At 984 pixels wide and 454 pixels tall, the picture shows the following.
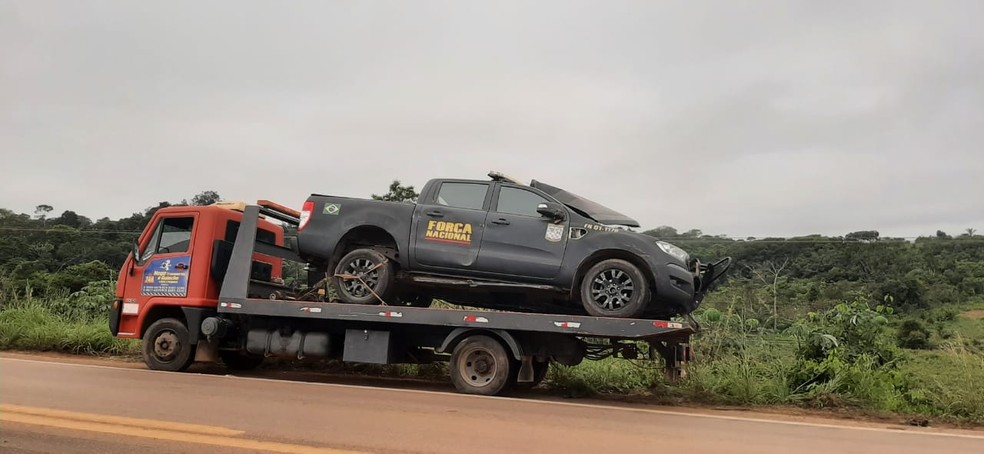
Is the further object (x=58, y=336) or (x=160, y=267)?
(x=58, y=336)

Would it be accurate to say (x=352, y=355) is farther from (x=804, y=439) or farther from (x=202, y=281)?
(x=804, y=439)

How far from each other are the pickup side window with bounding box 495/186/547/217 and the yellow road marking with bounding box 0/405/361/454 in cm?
423

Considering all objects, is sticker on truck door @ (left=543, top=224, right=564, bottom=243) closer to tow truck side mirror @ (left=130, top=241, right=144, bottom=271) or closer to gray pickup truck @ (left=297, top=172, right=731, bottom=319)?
gray pickup truck @ (left=297, top=172, right=731, bottom=319)

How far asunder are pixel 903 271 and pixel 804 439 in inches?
751

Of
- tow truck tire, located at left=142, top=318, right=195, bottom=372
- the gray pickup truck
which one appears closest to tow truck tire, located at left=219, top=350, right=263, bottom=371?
tow truck tire, located at left=142, top=318, right=195, bottom=372

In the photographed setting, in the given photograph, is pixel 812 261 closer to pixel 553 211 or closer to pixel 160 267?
pixel 553 211

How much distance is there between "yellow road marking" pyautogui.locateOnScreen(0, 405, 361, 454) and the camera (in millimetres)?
4836

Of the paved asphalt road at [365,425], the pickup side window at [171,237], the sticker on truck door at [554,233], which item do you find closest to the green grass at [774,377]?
the paved asphalt road at [365,425]

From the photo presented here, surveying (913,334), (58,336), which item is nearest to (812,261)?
(913,334)

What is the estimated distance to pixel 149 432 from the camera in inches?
207

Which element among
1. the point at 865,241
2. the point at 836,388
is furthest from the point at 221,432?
the point at 865,241

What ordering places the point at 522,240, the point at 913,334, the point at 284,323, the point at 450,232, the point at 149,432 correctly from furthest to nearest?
1. the point at 913,334
2. the point at 284,323
3. the point at 450,232
4. the point at 522,240
5. the point at 149,432

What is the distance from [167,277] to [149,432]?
5077 millimetres

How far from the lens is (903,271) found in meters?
22.1
